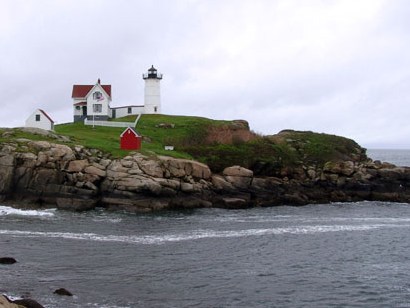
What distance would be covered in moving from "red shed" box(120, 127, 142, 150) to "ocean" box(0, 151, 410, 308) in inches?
617

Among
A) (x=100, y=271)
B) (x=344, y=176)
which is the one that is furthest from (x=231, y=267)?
(x=344, y=176)

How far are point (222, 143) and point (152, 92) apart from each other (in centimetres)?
2958

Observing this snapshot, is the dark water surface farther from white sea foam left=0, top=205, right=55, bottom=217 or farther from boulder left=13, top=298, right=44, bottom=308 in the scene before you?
boulder left=13, top=298, right=44, bottom=308

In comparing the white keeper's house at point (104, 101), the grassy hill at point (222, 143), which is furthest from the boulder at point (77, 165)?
the white keeper's house at point (104, 101)

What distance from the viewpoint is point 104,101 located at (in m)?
97.6

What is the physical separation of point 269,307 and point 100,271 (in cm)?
1127

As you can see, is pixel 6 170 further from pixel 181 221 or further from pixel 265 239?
pixel 265 239

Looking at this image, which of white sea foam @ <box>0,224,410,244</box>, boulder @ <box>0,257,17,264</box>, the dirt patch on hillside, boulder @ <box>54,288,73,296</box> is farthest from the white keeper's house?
boulder @ <box>54,288,73,296</box>

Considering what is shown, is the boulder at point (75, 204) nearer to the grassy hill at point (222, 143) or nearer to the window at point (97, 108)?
the grassy hill at point (222, 143)

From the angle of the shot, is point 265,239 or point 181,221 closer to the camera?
point 265,239

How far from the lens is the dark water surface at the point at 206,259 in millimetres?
28531

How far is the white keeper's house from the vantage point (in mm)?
97188

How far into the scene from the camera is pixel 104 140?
250 ft

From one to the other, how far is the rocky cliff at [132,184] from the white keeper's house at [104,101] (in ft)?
99.1
